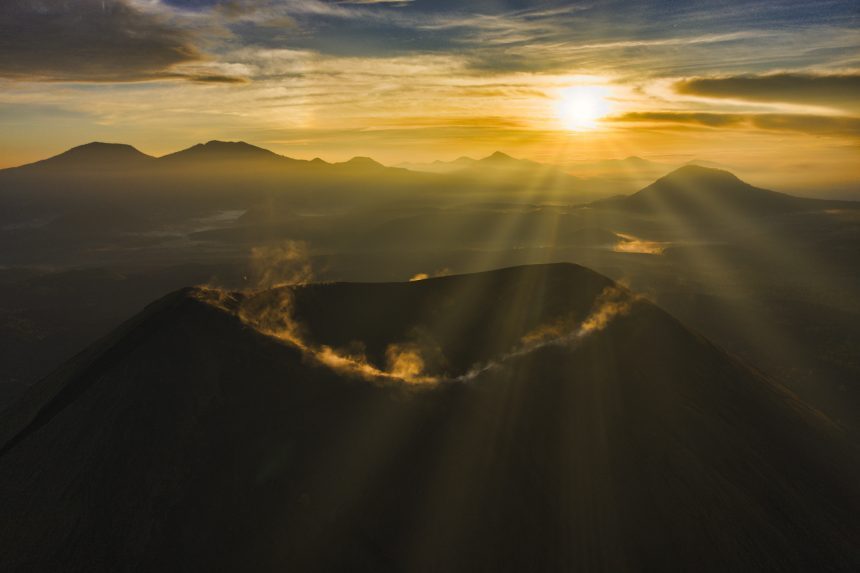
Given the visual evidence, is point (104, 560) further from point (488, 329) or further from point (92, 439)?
point (488, 329)

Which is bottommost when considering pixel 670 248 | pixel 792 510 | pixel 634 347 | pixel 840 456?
pixel 670 248

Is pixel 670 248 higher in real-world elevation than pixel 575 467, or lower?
lower

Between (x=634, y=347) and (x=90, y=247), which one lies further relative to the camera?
(x=90, y=247)

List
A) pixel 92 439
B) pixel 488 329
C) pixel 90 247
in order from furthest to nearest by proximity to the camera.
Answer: pixel 90 247 → pixel 488 329 → pixel 92 439

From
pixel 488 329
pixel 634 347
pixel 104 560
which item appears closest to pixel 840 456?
pixel 634 347

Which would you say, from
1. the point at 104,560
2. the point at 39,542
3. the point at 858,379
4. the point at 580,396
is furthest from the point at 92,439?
the point at 858,379

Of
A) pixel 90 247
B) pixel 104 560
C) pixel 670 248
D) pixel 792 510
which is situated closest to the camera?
pixel 104 560
